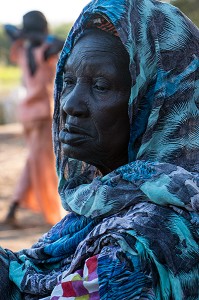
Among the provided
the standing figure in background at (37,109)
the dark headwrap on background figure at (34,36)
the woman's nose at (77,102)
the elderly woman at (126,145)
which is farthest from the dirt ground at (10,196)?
the woman's nose at (77,102)

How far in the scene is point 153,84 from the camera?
2.58 meters

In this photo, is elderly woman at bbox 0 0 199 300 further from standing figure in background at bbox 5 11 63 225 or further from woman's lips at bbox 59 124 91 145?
standing figure in background at bbox 5 11 63 225

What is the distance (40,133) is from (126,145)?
6.10 m

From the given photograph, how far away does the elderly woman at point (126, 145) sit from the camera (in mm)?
2338

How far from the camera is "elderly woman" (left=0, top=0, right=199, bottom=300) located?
92.0 inches

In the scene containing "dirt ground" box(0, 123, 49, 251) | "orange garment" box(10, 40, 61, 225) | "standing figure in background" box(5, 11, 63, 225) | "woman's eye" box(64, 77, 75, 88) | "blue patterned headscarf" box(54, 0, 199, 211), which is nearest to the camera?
"blue patterned headscarf" box(54, 0, 199, 211)

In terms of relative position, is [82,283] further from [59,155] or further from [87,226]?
[59,155]

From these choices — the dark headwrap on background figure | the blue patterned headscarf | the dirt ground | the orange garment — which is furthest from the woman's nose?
the orange garment

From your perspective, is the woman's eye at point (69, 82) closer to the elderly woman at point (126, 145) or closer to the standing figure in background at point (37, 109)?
the elderly woman at point (126, 145)

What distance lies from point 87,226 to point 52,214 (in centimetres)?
618

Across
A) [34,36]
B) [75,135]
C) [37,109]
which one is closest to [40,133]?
[37,109]

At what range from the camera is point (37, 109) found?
28.1ft

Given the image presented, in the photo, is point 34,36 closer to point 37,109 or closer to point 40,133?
point 37,109

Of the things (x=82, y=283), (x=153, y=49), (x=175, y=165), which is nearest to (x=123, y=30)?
(x=153, y=49)
